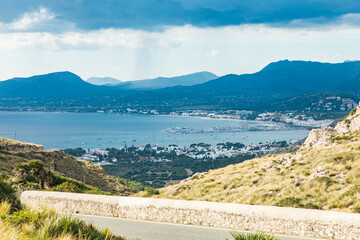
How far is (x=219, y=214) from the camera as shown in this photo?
26.9ft

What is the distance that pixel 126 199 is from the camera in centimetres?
959

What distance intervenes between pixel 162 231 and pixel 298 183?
25.4 feet

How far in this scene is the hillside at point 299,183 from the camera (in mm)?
11562

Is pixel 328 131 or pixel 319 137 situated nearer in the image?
Answer: pixel 319 137

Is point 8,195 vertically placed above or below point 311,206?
above

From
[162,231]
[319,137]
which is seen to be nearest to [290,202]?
[162,231]

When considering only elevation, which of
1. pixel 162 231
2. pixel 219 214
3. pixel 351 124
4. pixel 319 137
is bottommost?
pixel 162 231

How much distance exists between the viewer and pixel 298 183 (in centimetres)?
1416

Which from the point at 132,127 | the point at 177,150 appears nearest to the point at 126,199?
the point at 177,150

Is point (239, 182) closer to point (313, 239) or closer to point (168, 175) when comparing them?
point (313, 239)

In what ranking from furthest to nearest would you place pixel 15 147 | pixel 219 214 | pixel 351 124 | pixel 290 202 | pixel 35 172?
pixel 15 147 < pixel 351 124 < pixel 35 172 < pixel 290 202 < pixel 219 214

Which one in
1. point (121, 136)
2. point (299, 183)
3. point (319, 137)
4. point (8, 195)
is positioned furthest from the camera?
point (121, 136)

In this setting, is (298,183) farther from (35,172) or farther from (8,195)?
(35,172)

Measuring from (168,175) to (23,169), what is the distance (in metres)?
52.4
